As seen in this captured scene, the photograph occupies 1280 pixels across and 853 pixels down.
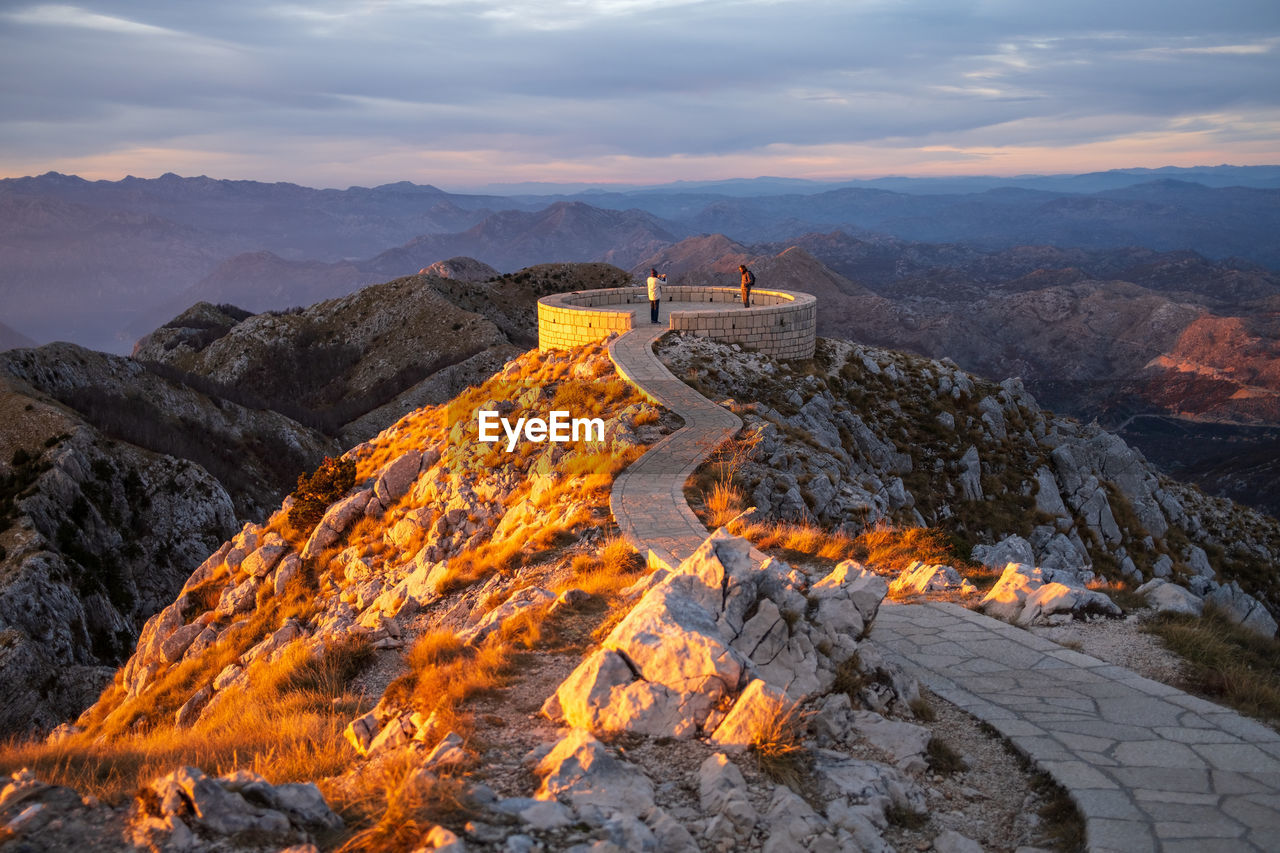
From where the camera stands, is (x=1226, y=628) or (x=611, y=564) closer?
(x=1226, y=628)

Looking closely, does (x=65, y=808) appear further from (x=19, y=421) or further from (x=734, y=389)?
(x=19, y=421)

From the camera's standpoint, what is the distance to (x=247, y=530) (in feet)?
62.9

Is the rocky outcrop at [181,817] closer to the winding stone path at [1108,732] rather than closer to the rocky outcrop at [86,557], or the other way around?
the winding stone path at [1108,732]

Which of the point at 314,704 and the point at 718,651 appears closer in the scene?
the point at 718,651

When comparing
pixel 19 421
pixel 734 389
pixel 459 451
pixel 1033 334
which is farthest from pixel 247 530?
pixel 1033 334

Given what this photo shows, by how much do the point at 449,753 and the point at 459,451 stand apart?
38.8 ft

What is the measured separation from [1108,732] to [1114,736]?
59mm

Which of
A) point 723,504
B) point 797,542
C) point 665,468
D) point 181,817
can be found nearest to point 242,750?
point 181,817

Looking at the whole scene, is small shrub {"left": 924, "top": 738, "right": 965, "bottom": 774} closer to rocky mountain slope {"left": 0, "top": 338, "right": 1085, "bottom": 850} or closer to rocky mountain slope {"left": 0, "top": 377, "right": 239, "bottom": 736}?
rocky mountain slope {"left": 0, "top": 338, "right": 1085, "bottom": 850}

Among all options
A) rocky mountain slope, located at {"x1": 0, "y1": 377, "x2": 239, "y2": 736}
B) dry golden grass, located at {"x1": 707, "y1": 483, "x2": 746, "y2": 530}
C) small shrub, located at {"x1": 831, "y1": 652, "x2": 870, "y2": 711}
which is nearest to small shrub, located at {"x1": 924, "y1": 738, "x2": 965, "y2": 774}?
small shrub, located at {"x1": 831, "y1": 652, "x2": 870, "y2": 711}

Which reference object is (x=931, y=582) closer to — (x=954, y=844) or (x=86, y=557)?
(x=954, y=844)

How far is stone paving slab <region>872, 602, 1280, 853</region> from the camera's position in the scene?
13.9ft

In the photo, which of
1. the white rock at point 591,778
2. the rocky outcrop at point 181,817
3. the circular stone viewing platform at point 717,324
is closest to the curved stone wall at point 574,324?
the circular stone viewing platform at point 717,324

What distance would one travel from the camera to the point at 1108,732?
5.26 m
